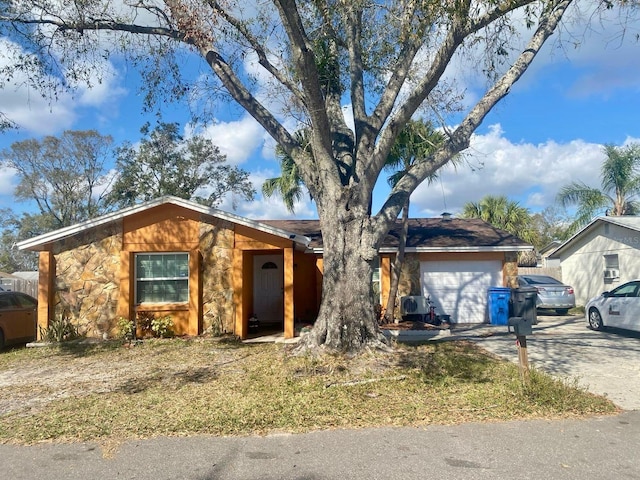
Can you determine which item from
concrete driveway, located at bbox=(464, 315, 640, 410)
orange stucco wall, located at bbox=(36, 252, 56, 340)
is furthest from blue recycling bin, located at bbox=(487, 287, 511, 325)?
orange stucco wall, located at bbox=(36, 252, 56, 340)

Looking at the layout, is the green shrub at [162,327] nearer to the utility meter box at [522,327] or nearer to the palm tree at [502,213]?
the utility meter box at [522,327]

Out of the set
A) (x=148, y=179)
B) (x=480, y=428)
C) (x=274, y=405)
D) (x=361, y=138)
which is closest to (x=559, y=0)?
(x=361, y=138)

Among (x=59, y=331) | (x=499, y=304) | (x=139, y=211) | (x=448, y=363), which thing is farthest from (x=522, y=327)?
Result: (x=59, y=331)

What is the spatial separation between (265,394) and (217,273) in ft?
20.2

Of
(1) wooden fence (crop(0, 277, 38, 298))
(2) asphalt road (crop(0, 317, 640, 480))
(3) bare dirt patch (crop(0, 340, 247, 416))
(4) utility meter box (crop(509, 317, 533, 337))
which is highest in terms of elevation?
(1) wooden fence (crop(0, 277, 38, 298))

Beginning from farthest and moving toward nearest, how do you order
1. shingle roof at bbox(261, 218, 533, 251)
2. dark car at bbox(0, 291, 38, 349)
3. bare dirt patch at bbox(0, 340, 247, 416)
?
shingle roof at bbox(261, 218, 533, 251), dark car at bbox(0, 291, 38, 349), bare dirt patch at bbox(0, 340, 247, 416)

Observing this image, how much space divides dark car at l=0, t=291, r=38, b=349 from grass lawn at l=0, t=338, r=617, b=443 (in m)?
2.06

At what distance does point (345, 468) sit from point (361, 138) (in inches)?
256

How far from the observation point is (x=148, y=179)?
30250 millimetres

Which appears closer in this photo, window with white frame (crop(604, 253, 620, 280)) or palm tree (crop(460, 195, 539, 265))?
window with white frame (crop(604, 253, 620, 280))

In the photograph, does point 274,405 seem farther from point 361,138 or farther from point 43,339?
point 43,339

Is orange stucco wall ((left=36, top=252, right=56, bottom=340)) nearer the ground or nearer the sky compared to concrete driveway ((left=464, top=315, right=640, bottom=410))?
nearer the sky

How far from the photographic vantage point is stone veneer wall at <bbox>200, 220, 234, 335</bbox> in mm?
12695

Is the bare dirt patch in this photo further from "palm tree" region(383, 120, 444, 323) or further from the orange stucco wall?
"palm tree" region(383, 120, 444, 323)
